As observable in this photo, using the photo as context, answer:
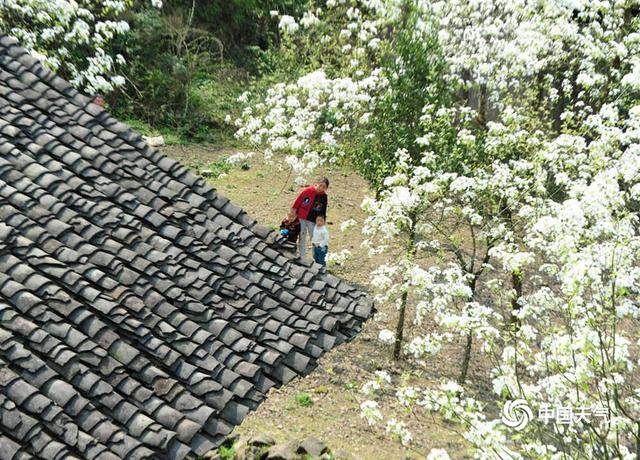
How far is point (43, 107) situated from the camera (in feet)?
21.6

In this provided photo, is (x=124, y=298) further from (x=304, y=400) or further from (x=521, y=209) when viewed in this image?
(x=521, y=209)

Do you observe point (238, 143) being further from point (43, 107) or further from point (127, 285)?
point (127, 285)

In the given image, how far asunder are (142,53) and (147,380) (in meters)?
18.3

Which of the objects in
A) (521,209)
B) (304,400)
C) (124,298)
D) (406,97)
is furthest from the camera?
(406,97)

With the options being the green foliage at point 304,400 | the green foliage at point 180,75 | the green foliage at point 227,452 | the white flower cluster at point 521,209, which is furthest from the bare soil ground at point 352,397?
the green foliage at point 180,75

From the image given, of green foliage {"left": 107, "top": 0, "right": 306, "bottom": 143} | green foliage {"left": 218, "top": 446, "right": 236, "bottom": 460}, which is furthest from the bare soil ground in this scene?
green foliage {"left": 107, "top": 0, "right": 306, "bottom": 143}

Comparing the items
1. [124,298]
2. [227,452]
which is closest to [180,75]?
[227,452]

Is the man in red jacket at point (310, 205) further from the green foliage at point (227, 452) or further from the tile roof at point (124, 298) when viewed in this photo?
the tile roof at point (124, 298)

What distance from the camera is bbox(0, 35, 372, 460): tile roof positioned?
4.48 m

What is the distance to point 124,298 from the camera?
530 centimetres

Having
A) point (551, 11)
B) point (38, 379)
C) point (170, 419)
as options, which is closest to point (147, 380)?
point (170, 419)

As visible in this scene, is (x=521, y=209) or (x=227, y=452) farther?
(x=521, y=209)

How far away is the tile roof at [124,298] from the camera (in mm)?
4477

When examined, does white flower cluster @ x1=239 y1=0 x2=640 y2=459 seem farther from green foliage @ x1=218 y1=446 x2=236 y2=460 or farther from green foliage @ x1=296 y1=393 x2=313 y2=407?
green foliage @ x1=218 y1=446 x2=236 y2=460
